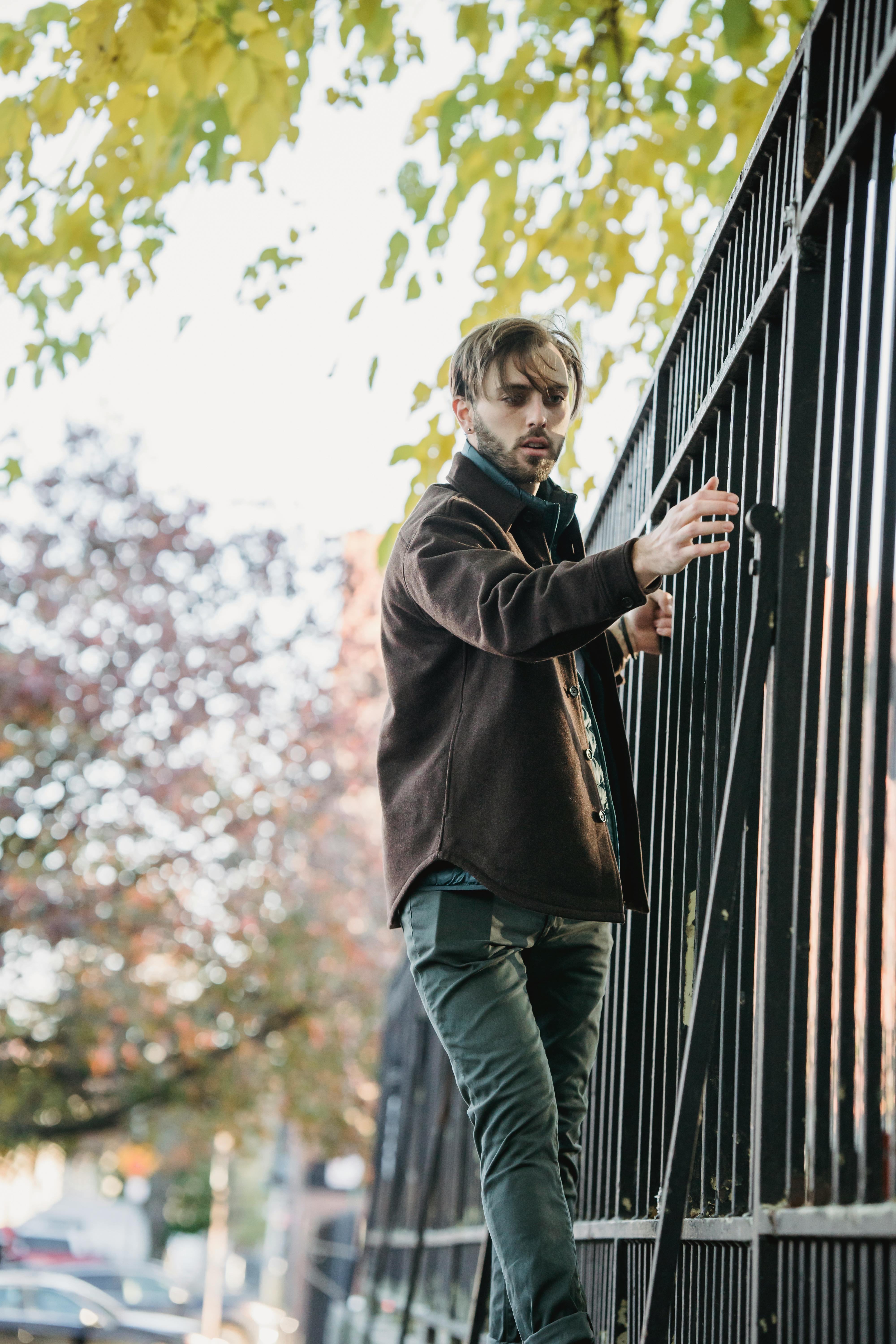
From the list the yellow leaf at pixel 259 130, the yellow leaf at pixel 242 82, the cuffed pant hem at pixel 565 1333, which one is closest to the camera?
the cuffed pant hem at pixel 565 1333

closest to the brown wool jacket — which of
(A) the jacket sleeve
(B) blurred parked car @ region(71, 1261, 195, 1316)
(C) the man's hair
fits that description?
(A) the jacket sleeve

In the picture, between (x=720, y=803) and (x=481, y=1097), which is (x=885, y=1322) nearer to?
(x=481, y=1097)

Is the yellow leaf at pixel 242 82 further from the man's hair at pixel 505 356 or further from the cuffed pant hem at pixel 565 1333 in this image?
the cuffed pant hem at pixel 565 1333

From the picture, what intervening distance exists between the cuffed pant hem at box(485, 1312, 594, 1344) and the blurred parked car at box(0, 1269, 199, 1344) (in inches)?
542

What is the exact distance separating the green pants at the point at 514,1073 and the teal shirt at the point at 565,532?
0.81 feet

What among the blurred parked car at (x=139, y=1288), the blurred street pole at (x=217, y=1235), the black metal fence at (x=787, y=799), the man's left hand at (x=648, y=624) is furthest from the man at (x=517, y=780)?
the blurred street pole at (x=217, y=1235)

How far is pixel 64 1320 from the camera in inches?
560

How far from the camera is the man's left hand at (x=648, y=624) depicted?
9.75 feet

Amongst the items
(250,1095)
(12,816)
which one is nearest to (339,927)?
(250,1095)

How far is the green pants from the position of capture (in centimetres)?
203

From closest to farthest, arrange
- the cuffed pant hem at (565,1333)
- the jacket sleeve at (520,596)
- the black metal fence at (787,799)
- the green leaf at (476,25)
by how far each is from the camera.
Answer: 1. the black metal fence at (787,799)
2. the cuffed pant hem at (565,1333)
3. the jacket sleeve at (520,596)
4. the green leaf at (476,25)

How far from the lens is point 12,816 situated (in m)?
13.6

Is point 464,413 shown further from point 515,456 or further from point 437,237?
point 437,237

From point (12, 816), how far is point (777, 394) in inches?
498
